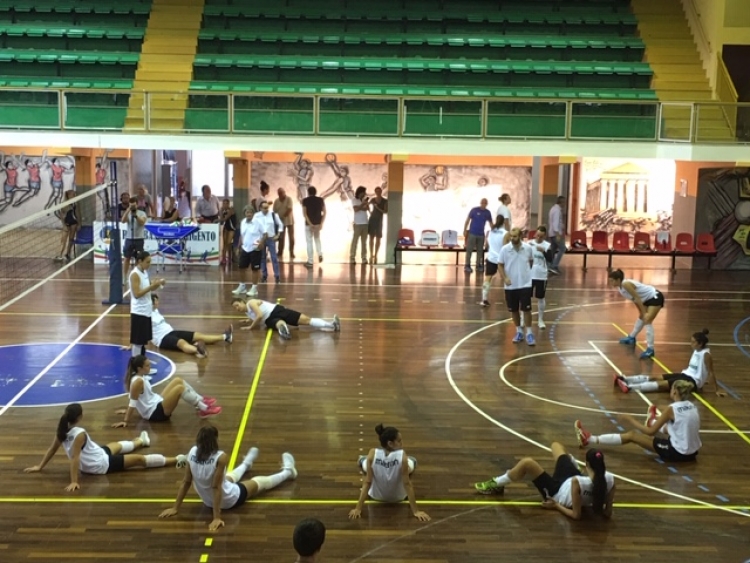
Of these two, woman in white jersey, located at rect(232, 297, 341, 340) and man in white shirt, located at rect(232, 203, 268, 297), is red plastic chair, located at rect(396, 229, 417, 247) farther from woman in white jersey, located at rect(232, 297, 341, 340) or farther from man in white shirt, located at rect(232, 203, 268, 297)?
woman in white jersey, located at rect(232, 297, 341, 340)

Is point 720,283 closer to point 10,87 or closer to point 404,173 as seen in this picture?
point 404,173

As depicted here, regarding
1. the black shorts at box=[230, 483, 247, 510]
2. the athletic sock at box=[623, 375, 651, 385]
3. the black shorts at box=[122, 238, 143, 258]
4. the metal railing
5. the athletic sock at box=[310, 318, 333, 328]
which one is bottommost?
the black shorts at box=[230, 483, 247, 510]

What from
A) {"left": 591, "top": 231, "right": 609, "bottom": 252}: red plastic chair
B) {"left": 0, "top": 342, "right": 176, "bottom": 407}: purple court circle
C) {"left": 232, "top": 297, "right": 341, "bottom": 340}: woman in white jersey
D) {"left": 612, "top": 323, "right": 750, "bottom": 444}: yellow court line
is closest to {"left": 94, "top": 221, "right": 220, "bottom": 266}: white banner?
{"left": 232, "top": 297, "right": 341, "bottom": 340}: woman in white jersey

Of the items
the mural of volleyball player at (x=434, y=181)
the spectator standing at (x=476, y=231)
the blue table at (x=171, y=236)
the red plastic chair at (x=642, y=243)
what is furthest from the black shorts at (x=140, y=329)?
the red plastic chair at (x=642, y=243)

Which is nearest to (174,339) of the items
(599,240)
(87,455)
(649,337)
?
(87,455)

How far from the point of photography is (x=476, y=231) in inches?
826

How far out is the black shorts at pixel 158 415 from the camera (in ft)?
33.5

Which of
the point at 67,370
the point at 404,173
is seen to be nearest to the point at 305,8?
the point at 404,173

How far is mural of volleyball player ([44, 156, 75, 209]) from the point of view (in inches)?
1032

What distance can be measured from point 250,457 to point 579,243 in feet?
51.7

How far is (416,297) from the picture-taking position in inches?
709

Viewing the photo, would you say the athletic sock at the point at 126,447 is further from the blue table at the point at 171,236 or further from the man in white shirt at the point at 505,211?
the blue table at the point at 171,236

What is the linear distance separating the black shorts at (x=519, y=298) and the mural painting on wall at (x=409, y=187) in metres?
9.50

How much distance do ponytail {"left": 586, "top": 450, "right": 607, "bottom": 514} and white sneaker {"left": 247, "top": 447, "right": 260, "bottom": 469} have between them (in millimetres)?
3337
